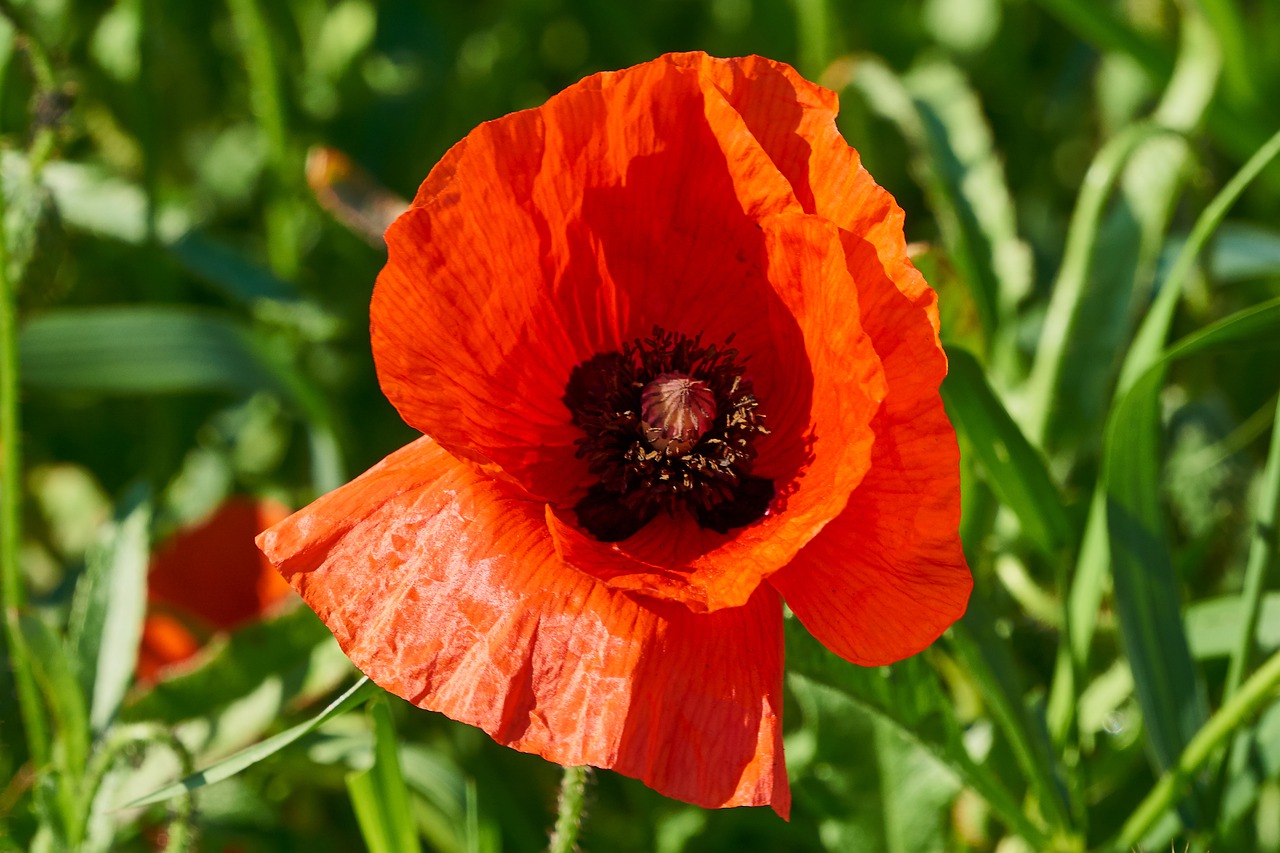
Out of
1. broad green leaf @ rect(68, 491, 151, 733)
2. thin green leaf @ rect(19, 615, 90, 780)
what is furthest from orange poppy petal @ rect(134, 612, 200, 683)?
thin green leaf @ rect(19, 615, 90, 780)

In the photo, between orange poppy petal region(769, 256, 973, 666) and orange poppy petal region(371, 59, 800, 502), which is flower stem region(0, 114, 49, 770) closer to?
orange poppy petal region(371, 59, 800, 502)

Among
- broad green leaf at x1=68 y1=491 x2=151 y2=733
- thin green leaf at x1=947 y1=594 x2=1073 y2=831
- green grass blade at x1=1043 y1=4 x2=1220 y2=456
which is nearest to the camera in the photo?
thin green leaf at x1=947 y1=594 x2=1073 y2=831

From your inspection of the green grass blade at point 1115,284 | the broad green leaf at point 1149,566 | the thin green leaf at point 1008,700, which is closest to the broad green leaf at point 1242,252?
the green grass blade at point 1115,284

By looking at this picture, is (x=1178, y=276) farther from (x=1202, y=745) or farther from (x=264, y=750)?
(x=264, y=750)

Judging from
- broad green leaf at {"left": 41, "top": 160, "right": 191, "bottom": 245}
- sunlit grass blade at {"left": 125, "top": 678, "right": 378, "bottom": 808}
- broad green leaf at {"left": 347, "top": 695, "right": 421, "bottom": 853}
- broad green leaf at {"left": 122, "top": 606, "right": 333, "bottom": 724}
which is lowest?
broad green leaf at {"left": 122, "top": 606, "right": 333, "bottom": 724}

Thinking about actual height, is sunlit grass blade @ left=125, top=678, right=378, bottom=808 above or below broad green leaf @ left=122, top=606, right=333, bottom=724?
above

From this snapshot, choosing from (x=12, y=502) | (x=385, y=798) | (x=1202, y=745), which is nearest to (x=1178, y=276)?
(x=1202, y=745)
